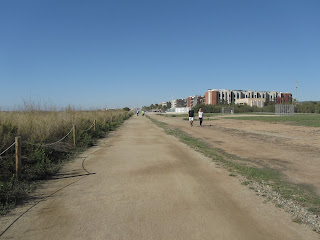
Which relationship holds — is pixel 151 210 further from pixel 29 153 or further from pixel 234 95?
pixel 234 95

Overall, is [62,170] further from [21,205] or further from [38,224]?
[38,224]

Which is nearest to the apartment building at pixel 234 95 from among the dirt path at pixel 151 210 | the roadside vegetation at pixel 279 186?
the roadside vegetation at pixel 279 186

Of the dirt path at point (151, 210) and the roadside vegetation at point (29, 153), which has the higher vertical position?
the roadside vegetation at point (29, 153)

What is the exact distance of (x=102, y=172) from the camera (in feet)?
21.6

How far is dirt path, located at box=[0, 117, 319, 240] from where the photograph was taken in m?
3.31

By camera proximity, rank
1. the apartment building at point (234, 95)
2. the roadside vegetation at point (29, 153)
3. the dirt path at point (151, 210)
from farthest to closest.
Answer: the apartment building at point (234, 95) < the roadside vegetation at point (29, 153) < the dirt path at point (151, 210)

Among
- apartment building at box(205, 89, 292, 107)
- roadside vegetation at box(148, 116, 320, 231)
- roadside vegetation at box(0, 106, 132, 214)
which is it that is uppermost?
apartment building at box(205, 89, 292, 107)

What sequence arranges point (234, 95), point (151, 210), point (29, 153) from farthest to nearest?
point (234, 95)
point (29, 153)
point (151, 210)

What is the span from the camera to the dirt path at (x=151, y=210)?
331 cm

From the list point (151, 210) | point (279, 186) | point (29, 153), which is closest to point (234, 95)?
point (279, 186)

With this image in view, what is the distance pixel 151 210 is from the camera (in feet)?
13.2

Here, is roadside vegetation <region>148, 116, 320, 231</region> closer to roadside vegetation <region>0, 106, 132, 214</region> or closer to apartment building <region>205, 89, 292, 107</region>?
roadside vegetation <region>0, 106, 132, 214</region>

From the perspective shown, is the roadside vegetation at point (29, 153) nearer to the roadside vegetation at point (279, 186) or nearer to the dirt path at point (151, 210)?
the dirt path at point (151, 210)

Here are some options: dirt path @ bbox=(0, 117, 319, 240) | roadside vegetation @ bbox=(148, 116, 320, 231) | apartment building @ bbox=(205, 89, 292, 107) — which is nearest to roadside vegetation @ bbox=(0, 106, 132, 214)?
dirt path @ bbox=(0, 117, 319, 240)
